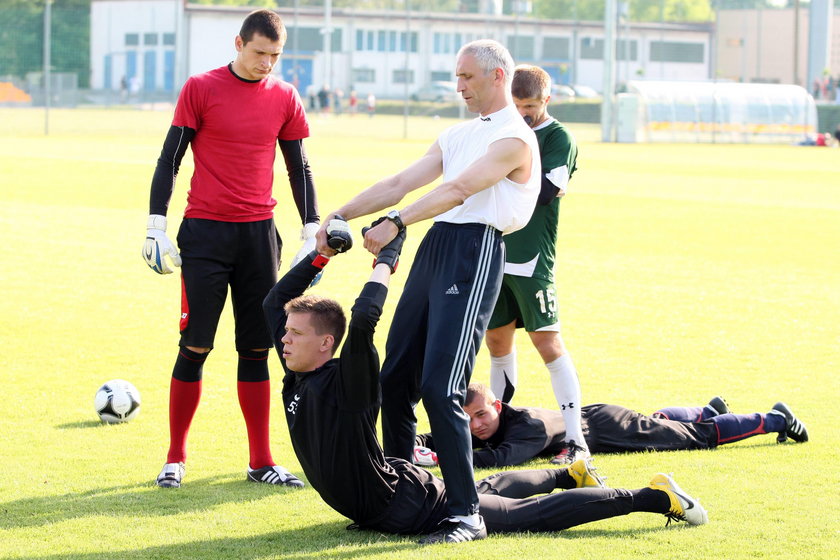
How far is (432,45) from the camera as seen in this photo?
63.9m

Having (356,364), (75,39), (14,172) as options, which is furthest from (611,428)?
(75,39)

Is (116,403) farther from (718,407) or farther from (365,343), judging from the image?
(718,407)

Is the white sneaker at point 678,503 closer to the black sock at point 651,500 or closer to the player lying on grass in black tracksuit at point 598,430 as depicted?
the black sock at point 651,500

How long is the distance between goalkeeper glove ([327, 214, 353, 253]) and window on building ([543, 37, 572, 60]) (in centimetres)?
6422

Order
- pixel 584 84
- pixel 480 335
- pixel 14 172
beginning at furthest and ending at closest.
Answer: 1. pixel 584 84
2. pixel 14 172
3. pixel 480 335

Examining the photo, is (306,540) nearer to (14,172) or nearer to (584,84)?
(14,172)

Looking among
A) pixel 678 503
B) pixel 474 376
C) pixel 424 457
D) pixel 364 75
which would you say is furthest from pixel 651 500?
pixel 364 75

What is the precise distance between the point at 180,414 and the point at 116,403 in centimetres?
128

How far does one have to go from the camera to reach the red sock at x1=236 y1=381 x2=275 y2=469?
244 inches

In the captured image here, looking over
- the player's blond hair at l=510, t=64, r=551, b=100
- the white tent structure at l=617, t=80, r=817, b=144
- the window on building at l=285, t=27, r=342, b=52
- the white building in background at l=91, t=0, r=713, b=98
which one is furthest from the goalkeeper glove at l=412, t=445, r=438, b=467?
the window on building at l=285, t=27, r=342, b=52

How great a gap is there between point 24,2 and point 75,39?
12764 millimetres

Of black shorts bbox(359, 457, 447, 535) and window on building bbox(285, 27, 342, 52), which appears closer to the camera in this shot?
black shorts bbox(359, 457, 447, 535)

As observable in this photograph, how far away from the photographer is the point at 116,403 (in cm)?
734

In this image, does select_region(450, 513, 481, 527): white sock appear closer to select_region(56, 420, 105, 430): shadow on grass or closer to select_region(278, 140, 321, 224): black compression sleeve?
select_region(278, 140, 321, 224): black compression sleeve
